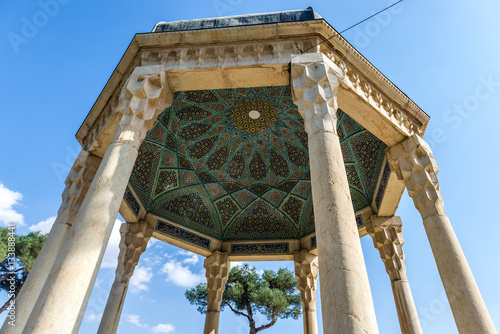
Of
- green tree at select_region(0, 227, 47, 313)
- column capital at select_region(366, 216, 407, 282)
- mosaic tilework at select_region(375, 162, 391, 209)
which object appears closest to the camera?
mosaic tilework at select_region(375, 162, 391, 209)

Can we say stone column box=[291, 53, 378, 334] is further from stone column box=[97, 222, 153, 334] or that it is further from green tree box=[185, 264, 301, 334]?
green tree box=[185, 264, 301, 334]

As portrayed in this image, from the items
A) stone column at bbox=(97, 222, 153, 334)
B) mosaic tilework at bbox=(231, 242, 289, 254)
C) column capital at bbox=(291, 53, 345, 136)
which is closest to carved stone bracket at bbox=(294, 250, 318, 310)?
mosaic tilework at bbox=(231, 242, 289, 254)

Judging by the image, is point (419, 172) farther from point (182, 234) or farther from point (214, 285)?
point (182, 234)

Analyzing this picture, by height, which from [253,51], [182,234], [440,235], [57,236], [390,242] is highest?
[253,51]

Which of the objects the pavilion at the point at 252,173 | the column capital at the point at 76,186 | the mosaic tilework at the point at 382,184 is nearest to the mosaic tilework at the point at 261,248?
the pavilion at the point at 252,173

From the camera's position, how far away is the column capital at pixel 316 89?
14.0 feet

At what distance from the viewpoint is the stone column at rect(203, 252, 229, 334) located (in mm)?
9969

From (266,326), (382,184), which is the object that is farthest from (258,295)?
(382,184)

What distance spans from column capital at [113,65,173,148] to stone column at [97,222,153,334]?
5527 millimetres

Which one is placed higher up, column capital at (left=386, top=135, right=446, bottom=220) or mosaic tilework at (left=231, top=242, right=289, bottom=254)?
mosaic tilework at (left=231, top=242, right=289, bottom=254)

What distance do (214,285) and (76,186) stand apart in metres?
5.99

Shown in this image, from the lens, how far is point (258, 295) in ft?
53.9

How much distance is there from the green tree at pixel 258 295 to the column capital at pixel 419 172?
1229cm

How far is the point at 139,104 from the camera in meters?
5.07
